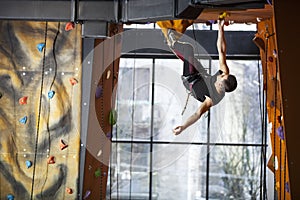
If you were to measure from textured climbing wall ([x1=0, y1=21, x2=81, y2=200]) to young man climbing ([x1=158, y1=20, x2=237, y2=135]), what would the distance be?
2.01 metres

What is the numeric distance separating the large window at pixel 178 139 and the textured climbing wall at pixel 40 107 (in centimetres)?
509

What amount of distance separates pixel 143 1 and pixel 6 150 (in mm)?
3275

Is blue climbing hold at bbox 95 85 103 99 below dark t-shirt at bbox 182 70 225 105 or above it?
above

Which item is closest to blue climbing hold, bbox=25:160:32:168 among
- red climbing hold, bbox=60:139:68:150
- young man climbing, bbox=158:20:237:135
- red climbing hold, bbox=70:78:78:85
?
red climbing hold, bbox=60:139:68:150

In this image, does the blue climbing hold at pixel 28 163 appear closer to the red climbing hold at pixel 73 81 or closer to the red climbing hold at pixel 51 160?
the red climbing hold at pixel 51 160

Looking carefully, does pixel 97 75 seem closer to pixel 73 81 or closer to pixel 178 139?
pixel 73 81

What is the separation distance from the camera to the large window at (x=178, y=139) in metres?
14.7

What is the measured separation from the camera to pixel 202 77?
7.31 m

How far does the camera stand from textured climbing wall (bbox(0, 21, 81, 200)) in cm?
919

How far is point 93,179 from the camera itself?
30.1ft

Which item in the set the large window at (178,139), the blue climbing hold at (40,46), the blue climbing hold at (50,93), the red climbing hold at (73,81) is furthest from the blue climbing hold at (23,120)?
the large window at (178,139)

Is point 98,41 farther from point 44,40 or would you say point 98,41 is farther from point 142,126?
point 142,126

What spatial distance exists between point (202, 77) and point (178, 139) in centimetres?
693

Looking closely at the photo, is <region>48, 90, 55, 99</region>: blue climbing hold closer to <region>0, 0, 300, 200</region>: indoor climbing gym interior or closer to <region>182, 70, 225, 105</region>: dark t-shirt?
<region>0, 0, 300, 200</region>: indoor climbing gym interior
